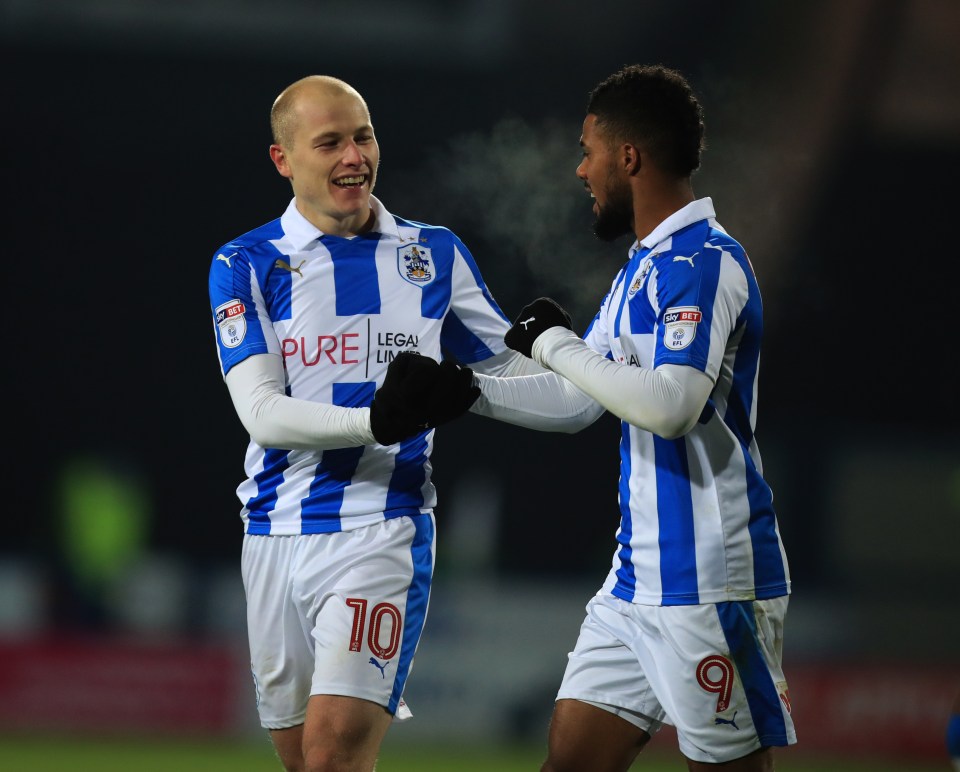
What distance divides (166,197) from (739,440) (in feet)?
33.3

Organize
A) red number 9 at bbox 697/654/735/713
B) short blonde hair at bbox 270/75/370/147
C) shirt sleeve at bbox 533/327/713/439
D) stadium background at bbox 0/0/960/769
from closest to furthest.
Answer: shirt sleeve at bbox 533/327/713/439 < red number 9 at bbox 697/654/735/713 < short blonde hair at bbox 270/75/370/147 < stadium background at bbox 0/0/960/769

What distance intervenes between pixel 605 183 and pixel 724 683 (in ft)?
3.77

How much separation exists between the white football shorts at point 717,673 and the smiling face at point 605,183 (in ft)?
2.89

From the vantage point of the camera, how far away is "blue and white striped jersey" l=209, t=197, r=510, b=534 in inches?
131

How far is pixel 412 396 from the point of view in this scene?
9.80 feet

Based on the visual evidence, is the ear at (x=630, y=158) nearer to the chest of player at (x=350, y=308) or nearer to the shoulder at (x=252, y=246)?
the chest of player at (x=350, y=308)

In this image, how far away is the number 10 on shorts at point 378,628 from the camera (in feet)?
10.5

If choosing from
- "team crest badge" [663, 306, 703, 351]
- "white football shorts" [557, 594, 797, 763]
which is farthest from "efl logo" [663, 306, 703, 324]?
"white football shorts" [557, 594, 797, 763]

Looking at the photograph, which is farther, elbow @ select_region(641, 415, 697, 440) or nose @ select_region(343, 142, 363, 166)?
nose @ select_region(343, 142, 363, 166)

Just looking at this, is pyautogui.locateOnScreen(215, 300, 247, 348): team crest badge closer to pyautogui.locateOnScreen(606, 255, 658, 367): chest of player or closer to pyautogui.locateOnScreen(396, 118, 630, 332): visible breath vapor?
pyautogui.locateOnScreen(606, 255, 658, 367): chest of player

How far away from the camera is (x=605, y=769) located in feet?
10.00

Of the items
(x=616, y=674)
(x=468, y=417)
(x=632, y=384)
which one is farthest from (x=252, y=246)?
(x=468, y=417)

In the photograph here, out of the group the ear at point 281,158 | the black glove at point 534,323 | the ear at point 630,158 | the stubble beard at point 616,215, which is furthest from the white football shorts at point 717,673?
the ear at point 281,158

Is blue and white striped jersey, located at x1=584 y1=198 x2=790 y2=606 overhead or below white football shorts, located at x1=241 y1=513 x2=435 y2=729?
overhead
